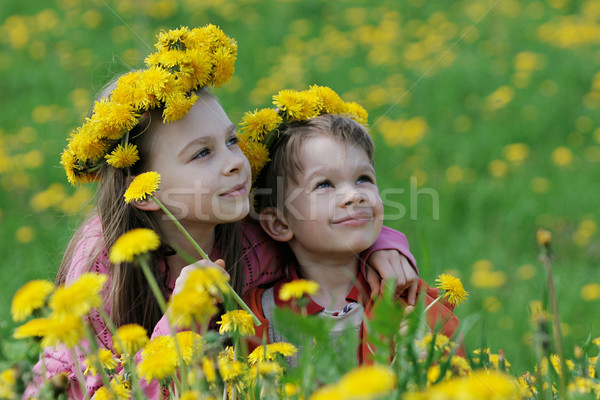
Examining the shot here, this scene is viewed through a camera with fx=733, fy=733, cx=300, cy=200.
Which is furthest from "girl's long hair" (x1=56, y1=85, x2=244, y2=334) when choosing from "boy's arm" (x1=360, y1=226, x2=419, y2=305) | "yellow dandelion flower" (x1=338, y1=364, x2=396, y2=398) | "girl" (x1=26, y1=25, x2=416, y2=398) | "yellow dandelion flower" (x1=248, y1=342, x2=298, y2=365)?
"yellow dandelion flower" (x1=338, y1=364, x2=396, y2=398)

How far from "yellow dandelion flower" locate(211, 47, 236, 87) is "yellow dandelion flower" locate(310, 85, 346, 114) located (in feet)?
1.18

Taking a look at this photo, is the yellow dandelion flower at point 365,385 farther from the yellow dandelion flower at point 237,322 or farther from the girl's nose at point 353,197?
the girl's nose at point 353,197

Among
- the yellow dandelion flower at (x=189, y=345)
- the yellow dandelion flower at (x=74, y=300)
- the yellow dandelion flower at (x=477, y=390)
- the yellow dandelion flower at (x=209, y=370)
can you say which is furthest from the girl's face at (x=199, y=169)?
the yellow dandelion flower at (x=477, y=390)

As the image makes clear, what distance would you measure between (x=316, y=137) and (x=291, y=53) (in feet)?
12.3

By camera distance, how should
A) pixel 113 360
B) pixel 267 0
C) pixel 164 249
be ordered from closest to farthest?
pixel 113 360 < pixel 164 249 < pixel 267 0

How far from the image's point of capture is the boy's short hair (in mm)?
2318

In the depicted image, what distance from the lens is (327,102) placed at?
8.19 ft

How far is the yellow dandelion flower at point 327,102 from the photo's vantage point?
8.13ft

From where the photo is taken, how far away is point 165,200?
215 centimetres

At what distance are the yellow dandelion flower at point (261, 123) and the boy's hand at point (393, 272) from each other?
21.0 inches

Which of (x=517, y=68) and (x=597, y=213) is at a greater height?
(x=517, y=68)

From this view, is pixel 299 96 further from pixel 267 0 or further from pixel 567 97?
pixel 267 0

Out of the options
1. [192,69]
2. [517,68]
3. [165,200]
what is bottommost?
[517,68]

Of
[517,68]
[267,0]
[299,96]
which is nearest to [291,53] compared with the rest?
[267,0]
